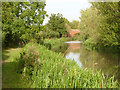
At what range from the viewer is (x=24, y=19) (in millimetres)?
24641

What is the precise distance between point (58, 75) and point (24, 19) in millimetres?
18976

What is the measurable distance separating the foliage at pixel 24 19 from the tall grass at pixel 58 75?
1400 centimetres

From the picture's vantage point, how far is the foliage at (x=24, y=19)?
2391 cm

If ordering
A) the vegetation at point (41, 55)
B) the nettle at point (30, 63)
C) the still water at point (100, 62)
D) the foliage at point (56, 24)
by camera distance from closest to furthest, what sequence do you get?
the vegetation at point (41, 55), the nettle at point (30, 63), the still water at point (100, 62), the foliage at point (56, 24)

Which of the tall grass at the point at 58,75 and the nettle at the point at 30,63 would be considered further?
the nettle at the point at 30,63

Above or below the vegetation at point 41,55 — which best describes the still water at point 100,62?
below

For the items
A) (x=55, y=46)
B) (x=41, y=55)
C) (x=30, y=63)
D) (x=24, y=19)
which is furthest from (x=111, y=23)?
(x=55, y=46)

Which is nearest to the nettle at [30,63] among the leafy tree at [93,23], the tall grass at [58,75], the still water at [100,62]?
the tall grass at [58,75]

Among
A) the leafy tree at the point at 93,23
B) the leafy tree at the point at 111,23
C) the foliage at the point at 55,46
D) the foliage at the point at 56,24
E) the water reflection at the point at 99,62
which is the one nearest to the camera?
the water reflection at the point at 99,62

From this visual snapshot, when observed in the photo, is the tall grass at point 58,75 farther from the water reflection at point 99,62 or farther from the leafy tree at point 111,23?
the leafy tree at point 111,23

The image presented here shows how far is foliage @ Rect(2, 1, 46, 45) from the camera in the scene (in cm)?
2391

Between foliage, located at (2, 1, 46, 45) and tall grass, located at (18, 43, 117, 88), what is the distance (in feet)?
45.9

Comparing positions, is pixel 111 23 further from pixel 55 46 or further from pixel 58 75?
pixel 55 46

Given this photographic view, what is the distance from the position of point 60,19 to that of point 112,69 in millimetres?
45627
